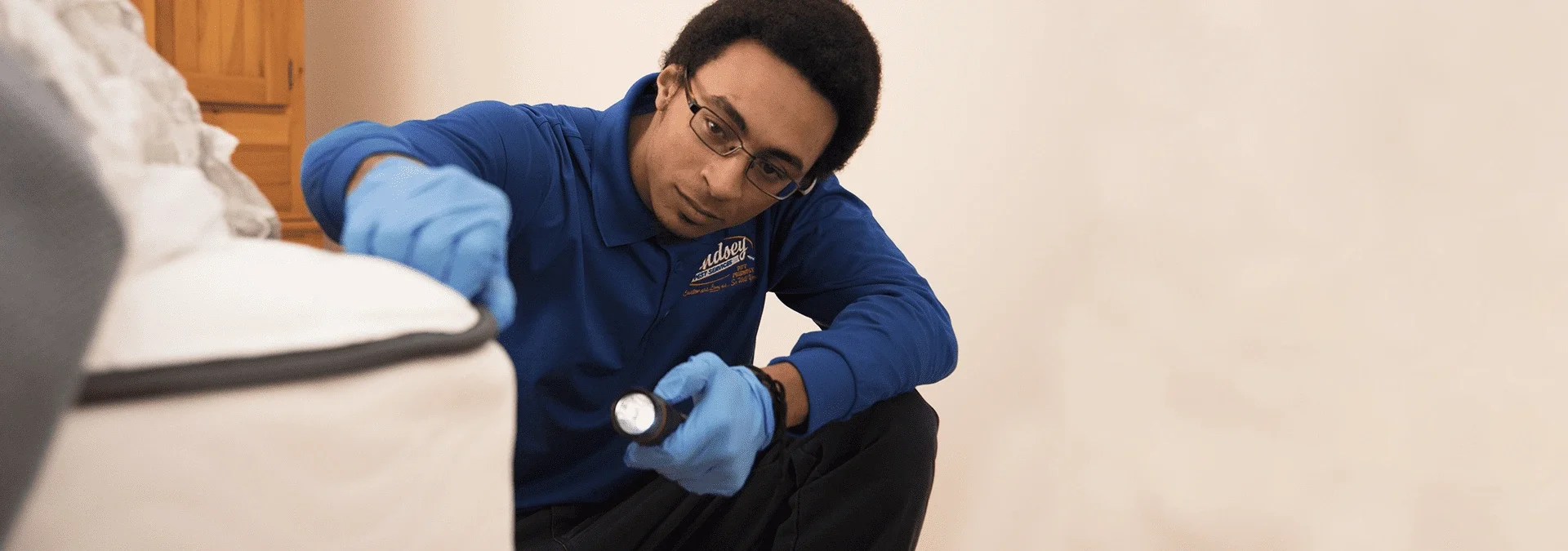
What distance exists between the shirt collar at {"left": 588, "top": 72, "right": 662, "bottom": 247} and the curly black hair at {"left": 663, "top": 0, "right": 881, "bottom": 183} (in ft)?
0.32

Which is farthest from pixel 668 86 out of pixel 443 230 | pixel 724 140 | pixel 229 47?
pixel 229 47

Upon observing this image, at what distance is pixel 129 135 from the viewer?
0.48m

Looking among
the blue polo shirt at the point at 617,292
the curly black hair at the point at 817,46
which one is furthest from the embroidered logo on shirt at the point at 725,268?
the curly black hair at the point at 817,46

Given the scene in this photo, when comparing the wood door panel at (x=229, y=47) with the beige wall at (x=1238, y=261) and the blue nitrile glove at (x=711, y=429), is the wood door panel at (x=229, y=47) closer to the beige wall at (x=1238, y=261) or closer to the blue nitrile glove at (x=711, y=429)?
the beige wall at (x=1238, y=261)

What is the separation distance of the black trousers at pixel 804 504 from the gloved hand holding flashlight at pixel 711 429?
0.16m

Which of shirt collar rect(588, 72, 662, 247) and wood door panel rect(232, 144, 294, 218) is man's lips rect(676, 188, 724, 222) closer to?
shirt collar rect(588, 72, 662, 247)

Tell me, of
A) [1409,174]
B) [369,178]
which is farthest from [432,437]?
[1409,174]

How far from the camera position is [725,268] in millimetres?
1187

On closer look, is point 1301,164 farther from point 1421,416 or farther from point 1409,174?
point 1421,416

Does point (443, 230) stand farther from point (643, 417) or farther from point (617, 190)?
point (617, 190)

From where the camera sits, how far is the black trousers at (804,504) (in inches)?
44.1

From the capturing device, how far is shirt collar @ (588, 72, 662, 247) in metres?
1.08

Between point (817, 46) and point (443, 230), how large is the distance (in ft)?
1.68

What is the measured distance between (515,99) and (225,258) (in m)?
1.95
